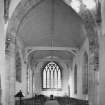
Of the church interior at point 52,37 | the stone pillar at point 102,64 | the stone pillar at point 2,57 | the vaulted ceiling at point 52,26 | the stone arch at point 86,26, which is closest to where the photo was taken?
the stone pillar at point 102,64

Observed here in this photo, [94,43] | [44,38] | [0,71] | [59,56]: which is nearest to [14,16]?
[0,71]

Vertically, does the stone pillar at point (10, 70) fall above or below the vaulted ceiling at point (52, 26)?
below

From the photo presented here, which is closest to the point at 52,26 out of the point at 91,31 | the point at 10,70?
the point at 91,31

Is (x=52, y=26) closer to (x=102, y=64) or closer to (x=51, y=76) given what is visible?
(x=102, y=64)

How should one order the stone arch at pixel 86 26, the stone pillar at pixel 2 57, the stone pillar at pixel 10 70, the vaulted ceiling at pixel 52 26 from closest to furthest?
the stone pillar at pixel 2 57 < the stone pillar at pixel 10 70 < the stone arch at pixel 86 26 < the vaulted ceiling at pixel 52 26

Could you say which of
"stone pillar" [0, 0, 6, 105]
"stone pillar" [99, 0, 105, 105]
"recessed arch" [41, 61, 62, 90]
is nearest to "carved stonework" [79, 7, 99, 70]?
"stone pillar" [99, 0, 105, 105]

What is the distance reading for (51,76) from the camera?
4491cm

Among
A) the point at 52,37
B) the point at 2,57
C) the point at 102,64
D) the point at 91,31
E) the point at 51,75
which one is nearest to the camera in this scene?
the point at 102,64

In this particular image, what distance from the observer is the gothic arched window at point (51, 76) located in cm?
4431

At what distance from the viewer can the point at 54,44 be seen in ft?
87.0

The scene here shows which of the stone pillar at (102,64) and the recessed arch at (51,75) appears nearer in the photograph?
the stone pillar at (102,64)

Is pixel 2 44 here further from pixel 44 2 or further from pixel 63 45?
pixel 63 45

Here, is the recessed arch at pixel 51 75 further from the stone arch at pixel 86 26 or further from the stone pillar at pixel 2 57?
the stone pillar at pixel 2 57

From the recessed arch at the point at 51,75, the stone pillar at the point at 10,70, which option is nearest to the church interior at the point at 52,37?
the stone pillar at the point at 10,70
